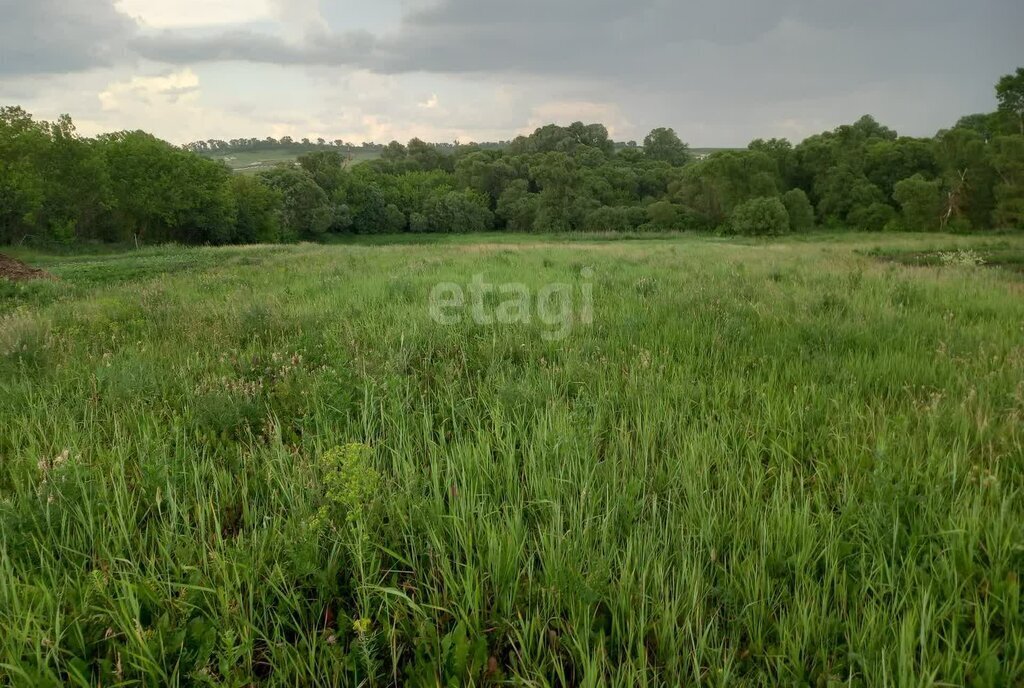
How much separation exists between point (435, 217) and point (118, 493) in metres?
89.2

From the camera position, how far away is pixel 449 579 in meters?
1.88

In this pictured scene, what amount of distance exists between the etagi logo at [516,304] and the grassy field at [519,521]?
4.69 feet

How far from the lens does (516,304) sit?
750cm

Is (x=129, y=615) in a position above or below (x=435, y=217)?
below

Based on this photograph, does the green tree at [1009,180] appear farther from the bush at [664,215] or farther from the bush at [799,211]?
the bush at [664,215]

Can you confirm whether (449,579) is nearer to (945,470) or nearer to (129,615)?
(129,615)

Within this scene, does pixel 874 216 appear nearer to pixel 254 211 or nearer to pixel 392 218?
pixel 392 218

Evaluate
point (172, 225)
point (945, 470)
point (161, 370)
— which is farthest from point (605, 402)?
point (172, 225)

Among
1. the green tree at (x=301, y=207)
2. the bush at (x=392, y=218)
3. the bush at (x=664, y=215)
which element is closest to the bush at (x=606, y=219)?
the bush at (x=664, y=215)

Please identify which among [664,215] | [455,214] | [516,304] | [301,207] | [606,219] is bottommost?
[516,304]

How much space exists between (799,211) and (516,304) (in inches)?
2674

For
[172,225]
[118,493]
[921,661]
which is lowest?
[921,661]

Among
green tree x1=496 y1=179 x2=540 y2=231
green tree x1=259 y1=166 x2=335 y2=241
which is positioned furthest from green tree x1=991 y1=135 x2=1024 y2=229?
green tree x1=259 y1=166 x2=335 y2=241

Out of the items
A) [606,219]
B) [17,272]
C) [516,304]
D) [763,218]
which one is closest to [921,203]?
[763,218]
